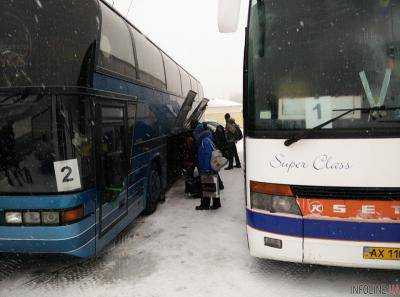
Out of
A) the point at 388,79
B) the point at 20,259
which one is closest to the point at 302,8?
the point at 388,79

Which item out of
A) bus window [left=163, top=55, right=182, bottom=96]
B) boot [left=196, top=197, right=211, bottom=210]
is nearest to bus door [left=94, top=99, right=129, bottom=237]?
boot [left=196, top=197, right=211, bottom=210]

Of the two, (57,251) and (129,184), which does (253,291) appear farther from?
(129,184)

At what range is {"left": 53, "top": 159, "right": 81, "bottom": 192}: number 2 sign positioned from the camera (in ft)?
13.3

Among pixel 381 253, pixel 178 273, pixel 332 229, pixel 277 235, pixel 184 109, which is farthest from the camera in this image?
pixel 184 109

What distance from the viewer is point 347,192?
369 cm

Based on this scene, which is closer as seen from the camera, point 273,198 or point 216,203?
point 273,198

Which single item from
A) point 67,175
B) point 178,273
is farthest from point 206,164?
point 67,175

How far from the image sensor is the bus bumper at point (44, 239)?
4055 mm

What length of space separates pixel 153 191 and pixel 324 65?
4.35m

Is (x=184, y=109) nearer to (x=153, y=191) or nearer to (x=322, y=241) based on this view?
(x=153, y=191)

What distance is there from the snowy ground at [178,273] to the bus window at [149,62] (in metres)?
2.88

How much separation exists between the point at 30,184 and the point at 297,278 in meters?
3.04

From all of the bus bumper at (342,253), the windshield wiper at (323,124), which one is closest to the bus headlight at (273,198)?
the bus bumper at (342,253)

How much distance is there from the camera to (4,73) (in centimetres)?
409
